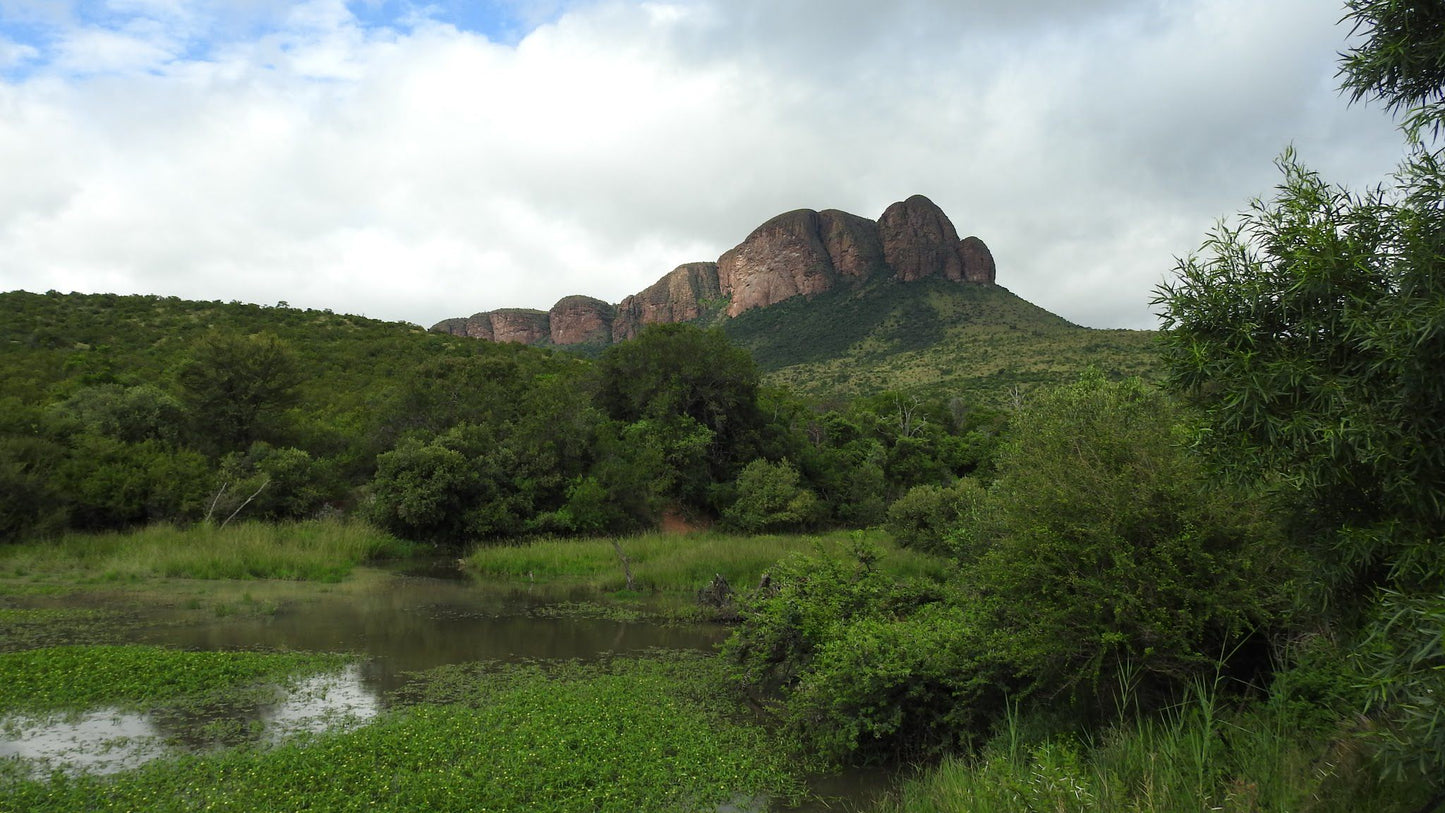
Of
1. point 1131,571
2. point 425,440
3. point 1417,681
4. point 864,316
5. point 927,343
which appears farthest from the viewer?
point 864,316

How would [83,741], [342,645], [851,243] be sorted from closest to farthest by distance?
[83,741] → [342,645] → [851,243]

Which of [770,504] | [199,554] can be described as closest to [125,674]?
[199,554]

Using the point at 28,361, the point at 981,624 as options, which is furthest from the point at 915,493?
the point at 28,361

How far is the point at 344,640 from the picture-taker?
13.6m

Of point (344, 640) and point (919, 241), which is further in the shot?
point (919, 241)

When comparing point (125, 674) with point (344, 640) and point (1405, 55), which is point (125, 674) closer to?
point (344, 640)

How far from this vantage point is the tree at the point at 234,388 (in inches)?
1069

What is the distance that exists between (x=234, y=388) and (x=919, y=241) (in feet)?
315

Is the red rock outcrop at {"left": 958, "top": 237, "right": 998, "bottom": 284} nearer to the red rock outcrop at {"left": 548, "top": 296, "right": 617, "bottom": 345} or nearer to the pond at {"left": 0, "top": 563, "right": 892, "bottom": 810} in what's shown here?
the red rock outcrop at {"left": 548, "top": 296, "right": 617, "bottom": 345}

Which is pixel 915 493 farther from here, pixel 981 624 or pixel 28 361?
pixel 28 361

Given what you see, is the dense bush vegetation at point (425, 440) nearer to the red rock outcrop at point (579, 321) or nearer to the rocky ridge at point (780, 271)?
the rocky ridge at point (780, 271)

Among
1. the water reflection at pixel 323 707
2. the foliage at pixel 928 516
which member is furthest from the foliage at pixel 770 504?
the water reflection at pixel 323 707

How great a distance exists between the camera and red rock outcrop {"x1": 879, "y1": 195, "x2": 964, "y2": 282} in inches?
4075

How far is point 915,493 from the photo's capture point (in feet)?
73.4
